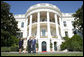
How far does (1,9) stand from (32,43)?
50.0ft

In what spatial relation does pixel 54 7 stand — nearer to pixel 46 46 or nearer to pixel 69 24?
pixel 69 24

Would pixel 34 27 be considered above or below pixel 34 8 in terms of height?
below

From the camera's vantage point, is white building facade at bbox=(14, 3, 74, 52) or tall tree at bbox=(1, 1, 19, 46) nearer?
tall tree at bbox=(1, 1, 19, 46)

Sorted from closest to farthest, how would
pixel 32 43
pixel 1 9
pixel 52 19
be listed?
pixel 32 43 → pixel 1 9 → pixel 52 19

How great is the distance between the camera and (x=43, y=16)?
1582 inches

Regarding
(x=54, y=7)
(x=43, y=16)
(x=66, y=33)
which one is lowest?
(x=66, y=33)

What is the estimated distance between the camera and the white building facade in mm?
33281

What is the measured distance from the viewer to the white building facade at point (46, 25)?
33.3 meters

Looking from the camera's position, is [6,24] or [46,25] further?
[46,25]

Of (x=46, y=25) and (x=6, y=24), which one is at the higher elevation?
(x=6, y=24)

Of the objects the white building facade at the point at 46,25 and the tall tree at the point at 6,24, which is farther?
the white building facade at the point at 46,25

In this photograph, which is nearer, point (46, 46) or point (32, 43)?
point (32, 43)

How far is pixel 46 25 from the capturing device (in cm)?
3738

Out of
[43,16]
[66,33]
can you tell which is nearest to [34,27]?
[43,16]
